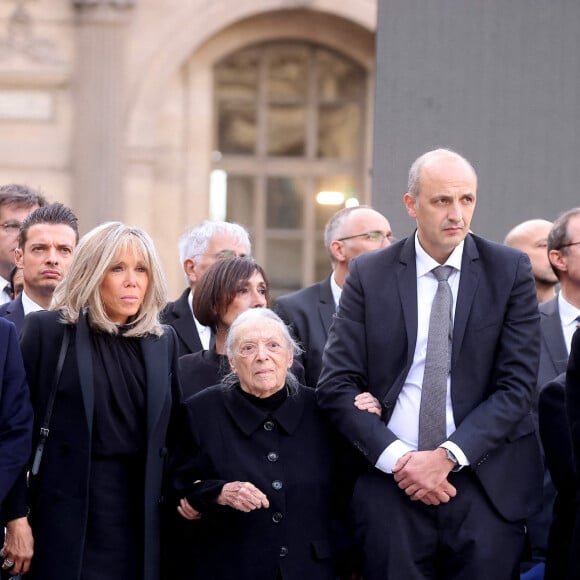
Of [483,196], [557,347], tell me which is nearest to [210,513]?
[557,347]

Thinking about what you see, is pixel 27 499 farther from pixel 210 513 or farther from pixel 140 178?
pixel 140 178

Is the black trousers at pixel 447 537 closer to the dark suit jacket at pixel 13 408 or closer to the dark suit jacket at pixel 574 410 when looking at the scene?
the dark suit jacket at pixel 574 410

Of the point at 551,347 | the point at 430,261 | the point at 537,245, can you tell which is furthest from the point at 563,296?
the point at 430,261

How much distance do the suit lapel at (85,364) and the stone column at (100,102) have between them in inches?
322

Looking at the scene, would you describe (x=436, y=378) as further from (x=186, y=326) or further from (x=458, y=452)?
(x=186, y=326)

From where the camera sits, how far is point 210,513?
523 cm

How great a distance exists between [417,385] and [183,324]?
6.18 feet

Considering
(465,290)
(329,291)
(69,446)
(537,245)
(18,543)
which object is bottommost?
(18,543)

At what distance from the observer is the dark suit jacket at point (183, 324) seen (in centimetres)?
665

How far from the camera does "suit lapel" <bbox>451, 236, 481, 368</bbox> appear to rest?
5.08m

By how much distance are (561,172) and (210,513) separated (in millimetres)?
3514

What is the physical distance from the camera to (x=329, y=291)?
678cm

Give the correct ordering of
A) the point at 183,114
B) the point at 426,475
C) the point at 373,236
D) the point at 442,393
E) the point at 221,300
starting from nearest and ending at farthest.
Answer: the point at 426,475, the point at 442,393, the point at 221,300, the point at 373,236, the point at 183,114

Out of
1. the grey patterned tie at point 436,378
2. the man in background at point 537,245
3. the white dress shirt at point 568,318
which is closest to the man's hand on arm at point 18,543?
the grey patterned tie at point 436,378
